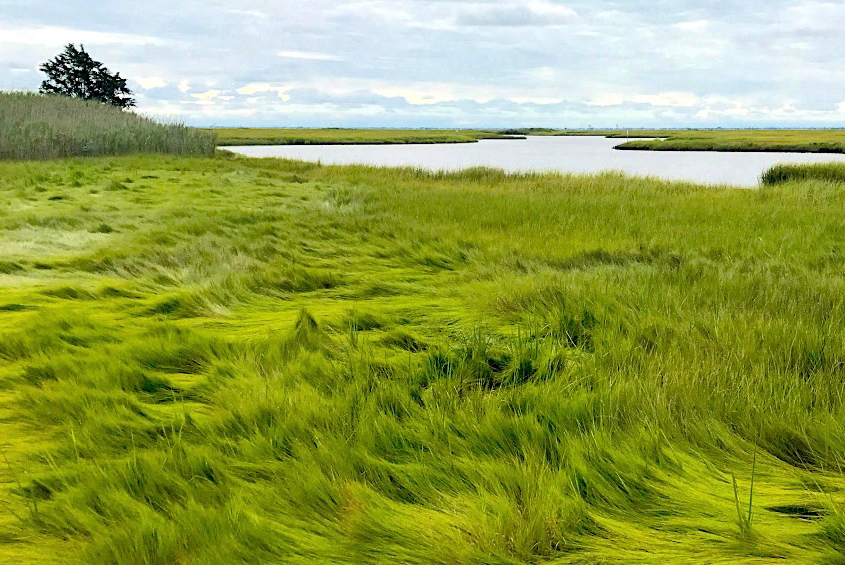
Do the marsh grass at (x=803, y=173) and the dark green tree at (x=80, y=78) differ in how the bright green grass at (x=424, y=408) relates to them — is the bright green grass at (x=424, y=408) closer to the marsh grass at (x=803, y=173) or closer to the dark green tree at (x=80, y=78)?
the marsh grass at (x=803, y=173)

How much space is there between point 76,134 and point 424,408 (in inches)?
776

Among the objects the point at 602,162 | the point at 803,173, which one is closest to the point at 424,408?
the point at 803,173

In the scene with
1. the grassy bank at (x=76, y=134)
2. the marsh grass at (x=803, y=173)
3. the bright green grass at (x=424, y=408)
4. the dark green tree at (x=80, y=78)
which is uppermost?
the dark green tree at (x=80, y=78)

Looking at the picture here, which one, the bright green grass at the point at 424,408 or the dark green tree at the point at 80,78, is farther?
the dark green tree at the point at 80,78

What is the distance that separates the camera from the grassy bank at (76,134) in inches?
651

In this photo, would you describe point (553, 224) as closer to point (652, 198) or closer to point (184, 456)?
point (652, 198)

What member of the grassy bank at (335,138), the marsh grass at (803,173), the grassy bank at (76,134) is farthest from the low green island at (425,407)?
the grassy bank at (335,138)

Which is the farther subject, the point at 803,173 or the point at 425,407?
the point at 803,173

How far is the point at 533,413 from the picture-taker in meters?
1.93

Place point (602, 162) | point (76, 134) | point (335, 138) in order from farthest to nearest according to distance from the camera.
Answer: point (335, 138) → point (602, 162) → point (76, 134)

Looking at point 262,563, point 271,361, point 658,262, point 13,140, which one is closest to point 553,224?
point 658,262

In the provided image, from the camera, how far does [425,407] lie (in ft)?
6.86

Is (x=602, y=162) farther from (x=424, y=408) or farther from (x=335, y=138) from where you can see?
(x=335, y=138)

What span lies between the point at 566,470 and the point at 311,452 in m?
0.78
